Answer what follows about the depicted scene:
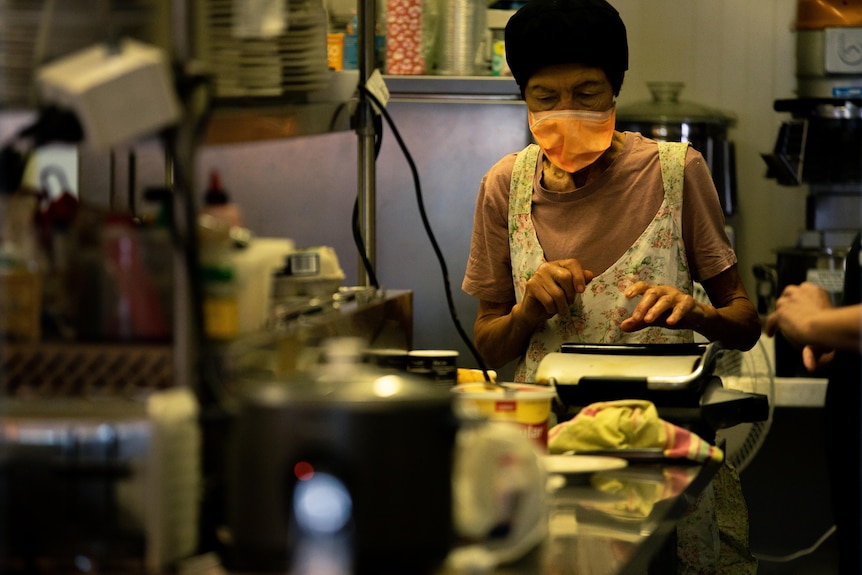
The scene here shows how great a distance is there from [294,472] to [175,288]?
0.22 metres

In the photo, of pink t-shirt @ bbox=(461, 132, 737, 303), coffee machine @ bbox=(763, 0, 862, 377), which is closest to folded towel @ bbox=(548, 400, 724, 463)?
pink t-shirt @ bbox=(461, 132, 737, 303)

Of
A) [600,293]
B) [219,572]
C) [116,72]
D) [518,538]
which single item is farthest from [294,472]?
[600,293]

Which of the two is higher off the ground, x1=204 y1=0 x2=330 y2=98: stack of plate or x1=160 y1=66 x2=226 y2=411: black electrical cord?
x1=204 y1=0 x2=330 y2=98: stack of plate

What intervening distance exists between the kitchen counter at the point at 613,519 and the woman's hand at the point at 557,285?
Answer: 0.55 m

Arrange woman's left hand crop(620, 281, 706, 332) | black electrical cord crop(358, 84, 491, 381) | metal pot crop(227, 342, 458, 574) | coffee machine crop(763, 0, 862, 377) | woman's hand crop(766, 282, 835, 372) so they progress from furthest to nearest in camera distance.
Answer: coffee machine crop(763, 0, 862, 377)
woman's left hand crop(620, 281, 706, 332)
black electrical cord crop(358, 84, 491, 381)
woman's hand crop(766, 282, 835, 372)
metal pot crop(227, 342, 458, 574)

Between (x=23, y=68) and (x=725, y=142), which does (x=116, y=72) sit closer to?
(x=23, y=68)

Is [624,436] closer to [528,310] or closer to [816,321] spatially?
[816,321]

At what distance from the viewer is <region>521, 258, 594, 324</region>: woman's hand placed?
2066 mm

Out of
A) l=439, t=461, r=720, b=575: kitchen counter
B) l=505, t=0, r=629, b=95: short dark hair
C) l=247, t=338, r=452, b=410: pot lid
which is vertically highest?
l=505, t=0, r=629, b=95: short dark hair

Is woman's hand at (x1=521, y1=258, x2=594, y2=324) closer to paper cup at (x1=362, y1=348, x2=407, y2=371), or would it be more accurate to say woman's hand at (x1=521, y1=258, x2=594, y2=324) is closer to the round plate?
paper cup at (x1=362, y1=348, x2=407, y2=371)

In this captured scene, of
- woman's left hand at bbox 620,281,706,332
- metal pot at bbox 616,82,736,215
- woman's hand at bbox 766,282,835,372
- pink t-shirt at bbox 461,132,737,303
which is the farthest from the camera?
metal pot at bbox 616,82,736,215

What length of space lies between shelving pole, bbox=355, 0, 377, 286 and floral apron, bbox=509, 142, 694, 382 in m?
0.33

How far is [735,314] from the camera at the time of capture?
2.20m

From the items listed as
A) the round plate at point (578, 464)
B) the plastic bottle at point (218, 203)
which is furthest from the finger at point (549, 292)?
the plastic bottle at point (218, 203)
